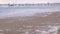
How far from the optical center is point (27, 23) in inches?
54.8

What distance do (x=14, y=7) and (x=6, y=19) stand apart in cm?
30

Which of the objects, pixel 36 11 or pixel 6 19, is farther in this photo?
pixel 36 11

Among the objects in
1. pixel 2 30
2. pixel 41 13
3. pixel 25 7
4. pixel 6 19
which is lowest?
pixel 2 30

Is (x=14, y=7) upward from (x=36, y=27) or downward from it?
upward

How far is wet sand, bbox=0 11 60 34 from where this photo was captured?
1271 millimetres

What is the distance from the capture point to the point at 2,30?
1.28 meters

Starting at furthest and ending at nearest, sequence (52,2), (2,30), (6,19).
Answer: (52,2), (6,19), (2,30)

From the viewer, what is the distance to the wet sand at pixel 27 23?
1.27m

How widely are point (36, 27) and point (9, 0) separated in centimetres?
64

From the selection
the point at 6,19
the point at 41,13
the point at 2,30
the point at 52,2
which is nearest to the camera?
the point at 2,30

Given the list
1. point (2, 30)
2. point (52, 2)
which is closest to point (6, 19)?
point (2, 30)

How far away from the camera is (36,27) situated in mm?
1329

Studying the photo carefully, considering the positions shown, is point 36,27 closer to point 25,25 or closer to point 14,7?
point 25,25

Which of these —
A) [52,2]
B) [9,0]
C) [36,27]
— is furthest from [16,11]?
[52,2]
